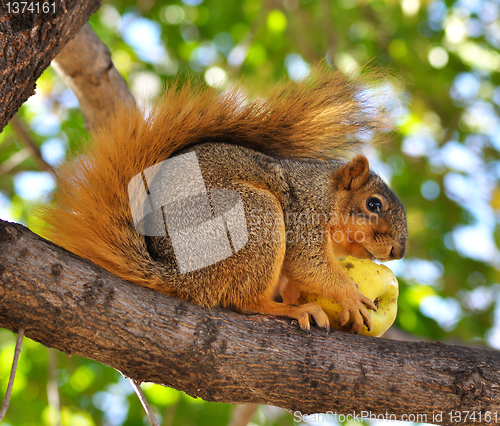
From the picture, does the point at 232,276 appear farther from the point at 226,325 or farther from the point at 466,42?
the point at 466,42

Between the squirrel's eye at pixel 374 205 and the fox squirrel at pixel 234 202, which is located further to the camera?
the squirrel's eye at pixel 374 205

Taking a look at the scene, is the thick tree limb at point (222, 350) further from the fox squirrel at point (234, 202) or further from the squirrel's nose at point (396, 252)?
the squirrel's nose at point (396, 252)

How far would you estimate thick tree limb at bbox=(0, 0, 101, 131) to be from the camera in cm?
141

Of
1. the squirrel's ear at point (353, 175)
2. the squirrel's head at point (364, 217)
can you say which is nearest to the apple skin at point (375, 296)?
the squirrel's head at point (364, 217)

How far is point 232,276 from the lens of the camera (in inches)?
71.5

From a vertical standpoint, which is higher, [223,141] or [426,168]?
[223,141]

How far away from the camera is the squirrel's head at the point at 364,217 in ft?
7.36

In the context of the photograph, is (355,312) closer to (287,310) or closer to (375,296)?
(375,296)

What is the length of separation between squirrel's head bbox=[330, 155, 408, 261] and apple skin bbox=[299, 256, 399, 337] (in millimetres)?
156

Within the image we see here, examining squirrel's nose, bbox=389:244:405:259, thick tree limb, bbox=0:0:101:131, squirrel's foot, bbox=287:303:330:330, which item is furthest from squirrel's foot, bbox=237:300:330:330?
thick tree limb, bbox=0:0:101:131

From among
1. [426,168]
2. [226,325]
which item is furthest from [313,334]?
[426,168]

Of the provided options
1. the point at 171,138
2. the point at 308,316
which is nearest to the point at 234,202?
the point at 171,138

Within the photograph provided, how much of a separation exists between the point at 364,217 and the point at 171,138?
0.99 m

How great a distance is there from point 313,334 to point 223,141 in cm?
100
